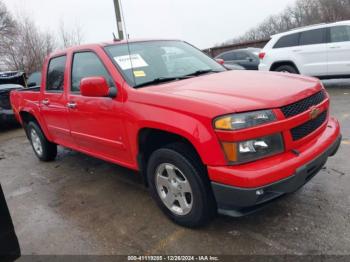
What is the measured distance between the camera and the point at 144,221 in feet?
11.2

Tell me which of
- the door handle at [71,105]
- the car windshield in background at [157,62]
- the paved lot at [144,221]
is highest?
the car windshield in background at [157,62]

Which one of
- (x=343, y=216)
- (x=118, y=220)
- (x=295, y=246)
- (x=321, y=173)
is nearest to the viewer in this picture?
(x=295, y=246)

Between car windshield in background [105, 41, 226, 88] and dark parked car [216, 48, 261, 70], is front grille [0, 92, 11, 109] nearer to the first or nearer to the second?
car windshield in background [105, 41, 226, 88]

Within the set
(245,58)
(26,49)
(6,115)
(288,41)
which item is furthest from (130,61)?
(26,49)

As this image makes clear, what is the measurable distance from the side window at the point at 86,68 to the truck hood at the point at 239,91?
0.76 metres

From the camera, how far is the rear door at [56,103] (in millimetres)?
4562

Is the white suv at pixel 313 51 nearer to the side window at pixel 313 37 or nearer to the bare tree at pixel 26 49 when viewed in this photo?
the side window at pixel 313 37

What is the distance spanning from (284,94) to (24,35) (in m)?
23.9

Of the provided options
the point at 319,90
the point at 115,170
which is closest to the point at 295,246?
the point at 319,90

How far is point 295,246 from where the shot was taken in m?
2.74

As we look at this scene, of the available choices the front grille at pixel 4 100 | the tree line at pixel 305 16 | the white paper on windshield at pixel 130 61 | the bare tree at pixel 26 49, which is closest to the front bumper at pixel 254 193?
the white paper on windshield at pixel 130 61

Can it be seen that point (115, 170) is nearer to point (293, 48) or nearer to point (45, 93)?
point (45, 93)

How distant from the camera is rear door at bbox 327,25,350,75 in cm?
885

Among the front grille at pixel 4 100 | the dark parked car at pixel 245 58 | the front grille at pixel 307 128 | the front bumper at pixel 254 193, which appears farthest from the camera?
the dark parked car at pixel 245 58
